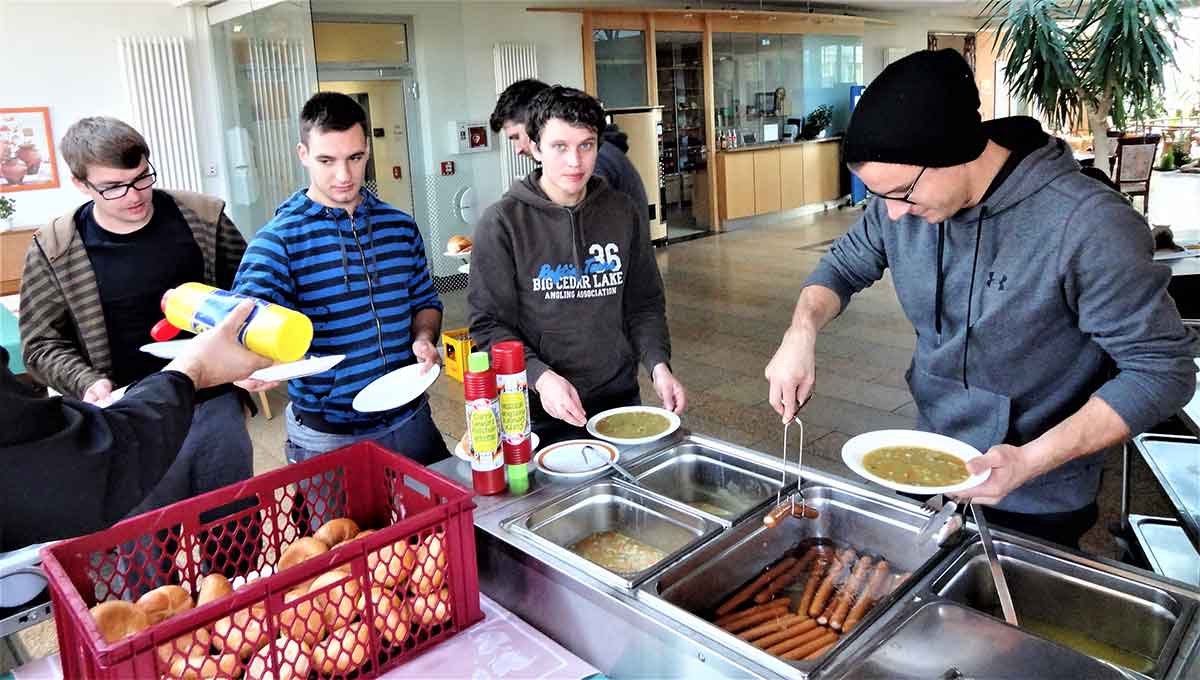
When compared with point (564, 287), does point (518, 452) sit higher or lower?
lower

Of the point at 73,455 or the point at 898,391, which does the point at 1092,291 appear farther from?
the point at 898,391

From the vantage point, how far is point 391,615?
1.29m

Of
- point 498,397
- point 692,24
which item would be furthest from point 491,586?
point 692,24

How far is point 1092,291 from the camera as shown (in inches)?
57.2

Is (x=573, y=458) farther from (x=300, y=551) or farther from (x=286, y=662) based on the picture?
(x=286, y=662)

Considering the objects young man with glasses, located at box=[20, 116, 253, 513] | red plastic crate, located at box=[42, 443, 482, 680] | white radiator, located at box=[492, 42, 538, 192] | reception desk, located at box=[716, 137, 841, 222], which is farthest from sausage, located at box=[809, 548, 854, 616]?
reception desk, located at box=[716, 137, 841, 222]

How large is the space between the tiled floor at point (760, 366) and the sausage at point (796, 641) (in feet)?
7.53

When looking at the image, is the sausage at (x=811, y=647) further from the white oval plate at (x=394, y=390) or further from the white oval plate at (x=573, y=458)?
the white oval plate at (x=394, y=390)

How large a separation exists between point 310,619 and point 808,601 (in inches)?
30.9

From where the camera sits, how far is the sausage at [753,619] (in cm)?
134

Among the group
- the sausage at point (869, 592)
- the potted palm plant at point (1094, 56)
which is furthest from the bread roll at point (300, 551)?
the potted palm plant at point (1094, 56)

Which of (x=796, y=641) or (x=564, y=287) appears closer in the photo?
(x=796, y=641)

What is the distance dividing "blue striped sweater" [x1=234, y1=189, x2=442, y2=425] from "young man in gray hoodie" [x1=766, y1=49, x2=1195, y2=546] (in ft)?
3.50

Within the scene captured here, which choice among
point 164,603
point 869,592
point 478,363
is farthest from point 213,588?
point 869,592
